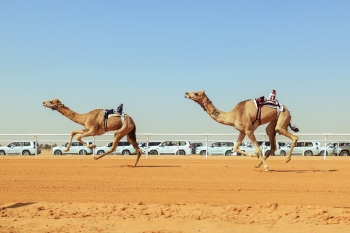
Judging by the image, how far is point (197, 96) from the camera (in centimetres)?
1836

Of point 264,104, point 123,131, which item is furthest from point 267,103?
point 123,131

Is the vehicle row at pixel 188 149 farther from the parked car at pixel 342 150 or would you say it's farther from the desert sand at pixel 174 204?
the desert sand at pixel 174 204

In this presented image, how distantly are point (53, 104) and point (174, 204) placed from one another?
1158 centimetres

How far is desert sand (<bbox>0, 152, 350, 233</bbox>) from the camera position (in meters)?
9.18

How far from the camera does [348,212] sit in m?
10.0


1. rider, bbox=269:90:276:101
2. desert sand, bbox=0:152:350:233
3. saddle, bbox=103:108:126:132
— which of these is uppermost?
rider, bbox=269:90:276:101

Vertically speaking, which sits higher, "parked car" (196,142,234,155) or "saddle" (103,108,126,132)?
"saddle" (103,108,126,132)

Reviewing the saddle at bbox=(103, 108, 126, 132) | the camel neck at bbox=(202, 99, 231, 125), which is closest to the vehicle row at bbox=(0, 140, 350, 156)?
the saddle at bbox=(103, 108, 126, 132)

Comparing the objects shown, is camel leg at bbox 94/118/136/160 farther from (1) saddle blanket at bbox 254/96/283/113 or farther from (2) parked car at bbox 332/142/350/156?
(2) parked car at bbox 332/142/350/156

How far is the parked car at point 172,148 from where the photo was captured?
41.9 meters

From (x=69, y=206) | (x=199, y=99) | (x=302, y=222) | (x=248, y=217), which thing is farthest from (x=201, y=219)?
(x=199, y=99)

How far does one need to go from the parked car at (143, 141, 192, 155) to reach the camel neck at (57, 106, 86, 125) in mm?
20938

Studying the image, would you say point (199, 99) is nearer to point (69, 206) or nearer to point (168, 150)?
point (69, 206)

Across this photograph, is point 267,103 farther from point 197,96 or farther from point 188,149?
point 188,149
